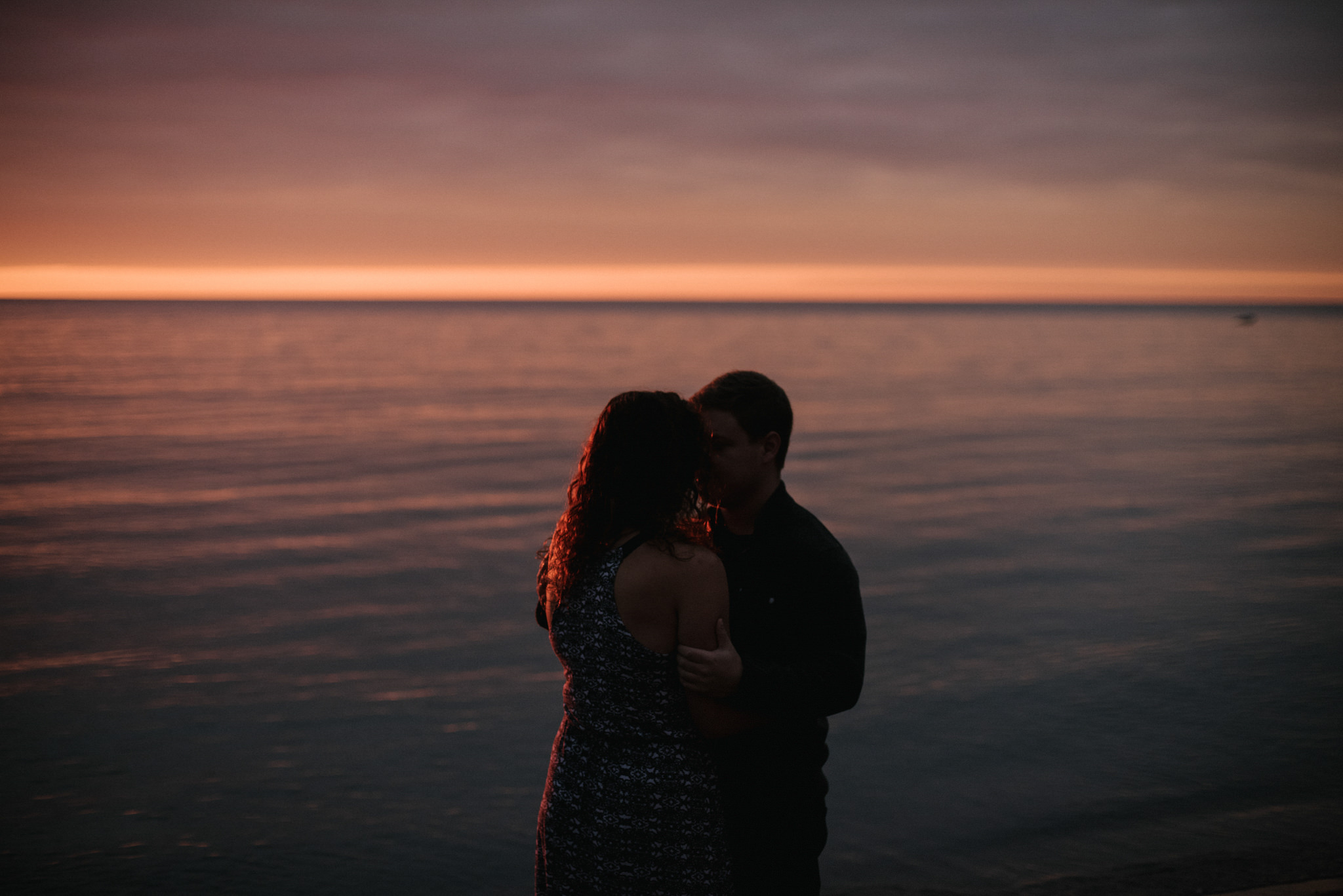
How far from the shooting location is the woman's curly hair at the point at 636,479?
2.38m

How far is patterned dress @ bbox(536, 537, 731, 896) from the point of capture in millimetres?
2447

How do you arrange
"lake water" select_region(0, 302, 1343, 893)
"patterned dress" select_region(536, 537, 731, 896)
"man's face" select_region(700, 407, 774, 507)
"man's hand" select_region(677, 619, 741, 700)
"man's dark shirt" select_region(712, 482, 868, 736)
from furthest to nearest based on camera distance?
"lake water" select_region(0, 302, 1343, 893) → "man's face" select_region(700, 407, 774, 507) → "man's dark shirt" select_region(712, 482, 868, 736) → "patterned dress" select_region(536, 537, 731, 896) → "man's hand" select_region(677, 619, 741, 700)

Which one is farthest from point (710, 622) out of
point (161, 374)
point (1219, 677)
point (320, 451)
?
point (161, 374)

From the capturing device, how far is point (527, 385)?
35219 millimetres

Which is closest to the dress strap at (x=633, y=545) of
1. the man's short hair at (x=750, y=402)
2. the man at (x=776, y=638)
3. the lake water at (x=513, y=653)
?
the man at (x=776, y=638)

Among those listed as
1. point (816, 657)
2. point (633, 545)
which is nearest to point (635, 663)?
point (633, 545)

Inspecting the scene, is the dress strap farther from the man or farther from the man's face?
the man's face

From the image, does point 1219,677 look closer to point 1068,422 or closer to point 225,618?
point 225,618

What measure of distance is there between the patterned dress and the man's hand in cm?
8

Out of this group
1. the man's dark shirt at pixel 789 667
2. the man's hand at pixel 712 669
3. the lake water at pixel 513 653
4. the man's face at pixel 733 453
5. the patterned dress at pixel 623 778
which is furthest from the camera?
the lake water at pixel 513 653

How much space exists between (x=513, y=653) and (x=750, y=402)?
21.0 ft

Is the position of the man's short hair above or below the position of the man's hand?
above

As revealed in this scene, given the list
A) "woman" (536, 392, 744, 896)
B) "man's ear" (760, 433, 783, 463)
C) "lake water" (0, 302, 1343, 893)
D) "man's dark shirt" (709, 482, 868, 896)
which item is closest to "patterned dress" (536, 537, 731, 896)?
"woman" (536, 392, 744, 896)

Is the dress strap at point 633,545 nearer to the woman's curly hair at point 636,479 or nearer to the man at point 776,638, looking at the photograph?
the woman's curly hair at point 636,479
